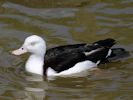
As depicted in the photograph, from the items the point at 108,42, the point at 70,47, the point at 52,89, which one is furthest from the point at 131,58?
the point at 52,89

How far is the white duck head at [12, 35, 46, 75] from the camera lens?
1094cm

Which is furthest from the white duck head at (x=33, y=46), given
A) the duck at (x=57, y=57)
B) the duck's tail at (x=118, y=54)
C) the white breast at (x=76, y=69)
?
the duck's tail at (x=118, y=54)

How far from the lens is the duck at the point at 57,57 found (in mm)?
10852

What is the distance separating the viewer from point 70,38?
12633 millimetres

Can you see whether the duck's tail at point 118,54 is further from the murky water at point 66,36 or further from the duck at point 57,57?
the duck at point 57,57

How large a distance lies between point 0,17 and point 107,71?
12.1ft

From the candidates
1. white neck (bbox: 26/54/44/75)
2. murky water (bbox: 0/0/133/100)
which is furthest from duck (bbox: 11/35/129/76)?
murky water (bbox: 0/0/133/100)

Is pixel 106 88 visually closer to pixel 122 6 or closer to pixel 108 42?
pixel 108 42

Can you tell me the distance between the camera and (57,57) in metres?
10.8

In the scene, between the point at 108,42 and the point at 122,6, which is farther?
the point at 122,6

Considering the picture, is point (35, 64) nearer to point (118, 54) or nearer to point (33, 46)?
point (33, 46)

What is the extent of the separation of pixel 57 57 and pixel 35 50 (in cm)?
50

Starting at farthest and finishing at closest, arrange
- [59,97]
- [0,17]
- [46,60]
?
Result: [0,17], [46,60], [59,97]

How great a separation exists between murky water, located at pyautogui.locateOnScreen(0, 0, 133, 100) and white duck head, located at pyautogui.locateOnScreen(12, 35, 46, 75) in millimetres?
186
